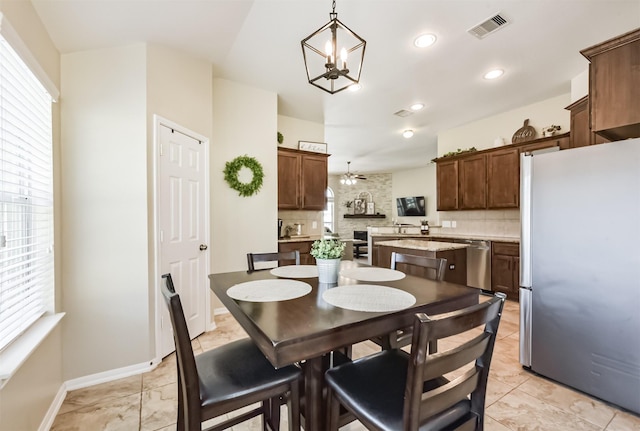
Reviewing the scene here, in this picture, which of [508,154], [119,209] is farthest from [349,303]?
[508,154]

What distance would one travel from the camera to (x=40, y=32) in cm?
183

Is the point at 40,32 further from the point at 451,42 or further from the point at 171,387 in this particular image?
the point at 451,42

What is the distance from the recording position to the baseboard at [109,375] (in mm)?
2078

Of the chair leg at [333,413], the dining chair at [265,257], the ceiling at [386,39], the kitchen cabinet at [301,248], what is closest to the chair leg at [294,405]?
the chair leg at [333,413]

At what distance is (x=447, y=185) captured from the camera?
5.29 meters

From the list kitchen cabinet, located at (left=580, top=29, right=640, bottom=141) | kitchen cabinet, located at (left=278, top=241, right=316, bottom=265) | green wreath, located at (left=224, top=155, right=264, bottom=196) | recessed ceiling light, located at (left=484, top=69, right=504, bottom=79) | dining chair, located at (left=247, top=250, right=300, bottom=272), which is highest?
recessed ceiling light, located at (left=484, top=69, right=504, bottom=79)

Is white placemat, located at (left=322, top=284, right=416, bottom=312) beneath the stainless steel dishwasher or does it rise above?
above

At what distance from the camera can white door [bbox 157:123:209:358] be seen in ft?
8.15

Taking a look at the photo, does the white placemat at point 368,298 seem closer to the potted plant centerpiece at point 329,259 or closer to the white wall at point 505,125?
the potted plant centerpiece at point 329,259

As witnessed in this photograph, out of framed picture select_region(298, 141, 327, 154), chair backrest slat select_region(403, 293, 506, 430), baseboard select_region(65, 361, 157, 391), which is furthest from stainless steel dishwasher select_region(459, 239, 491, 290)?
baseboard select_region(65, 361, 157, 391)

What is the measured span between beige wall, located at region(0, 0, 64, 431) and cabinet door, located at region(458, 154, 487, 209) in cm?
533

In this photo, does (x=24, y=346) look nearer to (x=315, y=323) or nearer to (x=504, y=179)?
(x=315, y=323)

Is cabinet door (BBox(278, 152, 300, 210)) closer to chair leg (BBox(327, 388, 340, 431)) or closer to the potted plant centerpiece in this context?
the potted plant centerpiece

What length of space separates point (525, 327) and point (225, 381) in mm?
2258
